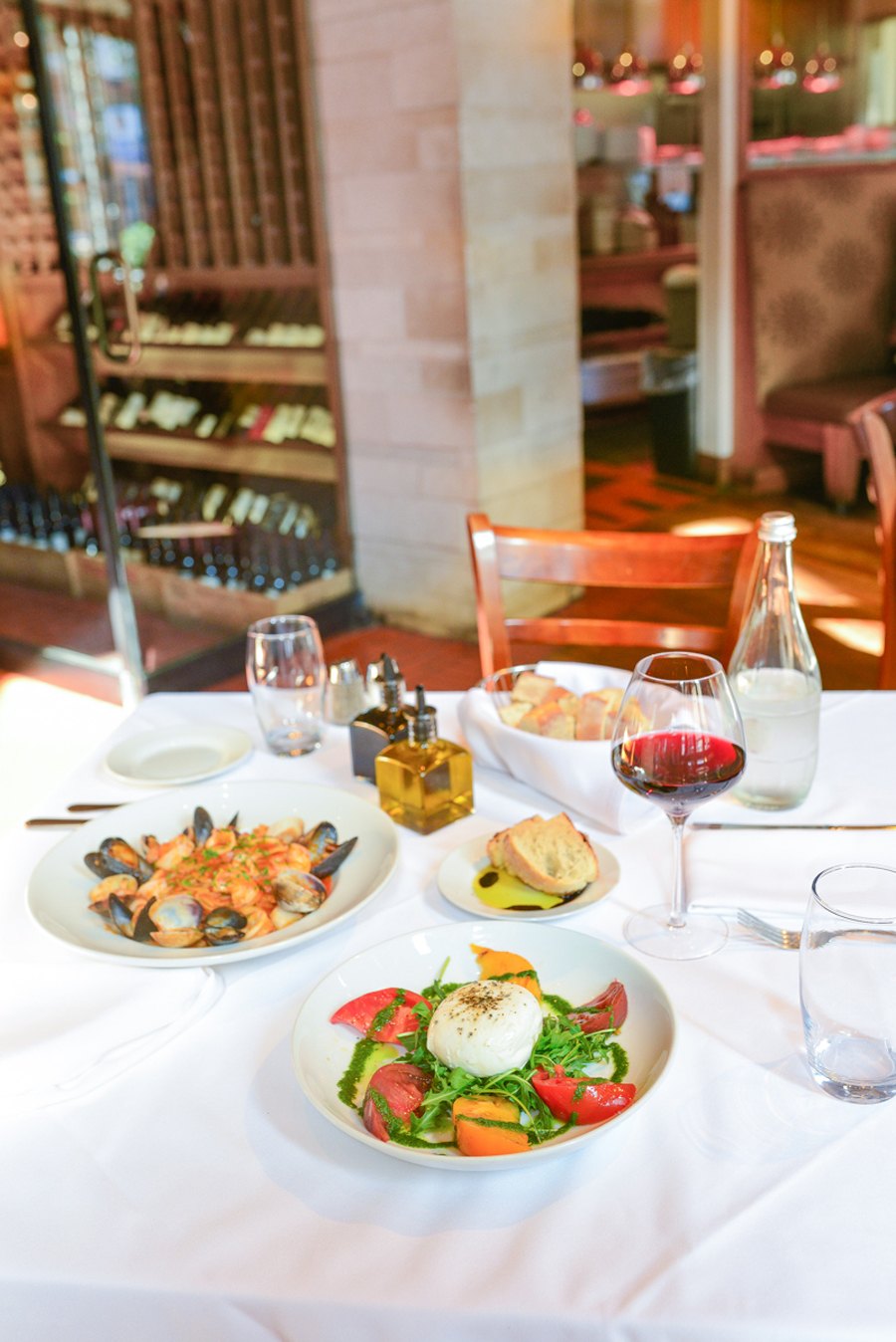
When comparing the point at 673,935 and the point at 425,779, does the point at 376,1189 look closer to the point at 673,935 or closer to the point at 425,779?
the point at 673,935

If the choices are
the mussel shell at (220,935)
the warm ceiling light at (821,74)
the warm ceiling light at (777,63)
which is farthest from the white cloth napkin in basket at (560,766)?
the warm ceiling light at (821,74)

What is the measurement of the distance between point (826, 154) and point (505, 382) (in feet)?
10.5

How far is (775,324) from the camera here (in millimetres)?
5273

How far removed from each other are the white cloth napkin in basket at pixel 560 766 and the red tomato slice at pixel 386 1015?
1.10ft

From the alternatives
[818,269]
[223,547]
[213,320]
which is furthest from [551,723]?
[818,269]

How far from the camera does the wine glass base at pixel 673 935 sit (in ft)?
3.10

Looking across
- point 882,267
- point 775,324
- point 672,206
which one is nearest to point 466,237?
point 775,324

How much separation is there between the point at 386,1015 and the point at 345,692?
63 cm

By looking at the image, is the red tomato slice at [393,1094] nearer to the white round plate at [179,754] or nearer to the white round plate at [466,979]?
the white round plate at [466,979]

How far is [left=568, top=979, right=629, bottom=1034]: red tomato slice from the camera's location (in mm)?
814

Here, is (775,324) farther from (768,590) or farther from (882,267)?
(768,590)

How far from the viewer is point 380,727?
4.16 ft

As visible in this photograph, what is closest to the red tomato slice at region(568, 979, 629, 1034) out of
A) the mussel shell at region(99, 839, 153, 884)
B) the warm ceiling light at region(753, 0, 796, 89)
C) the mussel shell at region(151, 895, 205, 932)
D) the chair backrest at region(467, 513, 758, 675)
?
the mussel shell at region(151, 895, 205, 932)

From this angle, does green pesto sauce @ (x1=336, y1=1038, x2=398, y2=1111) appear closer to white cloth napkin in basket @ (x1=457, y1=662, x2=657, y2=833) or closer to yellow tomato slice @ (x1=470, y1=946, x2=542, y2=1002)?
yellow tomato slice @ (x1=470, y1=946, x2=542, y2=1002)
